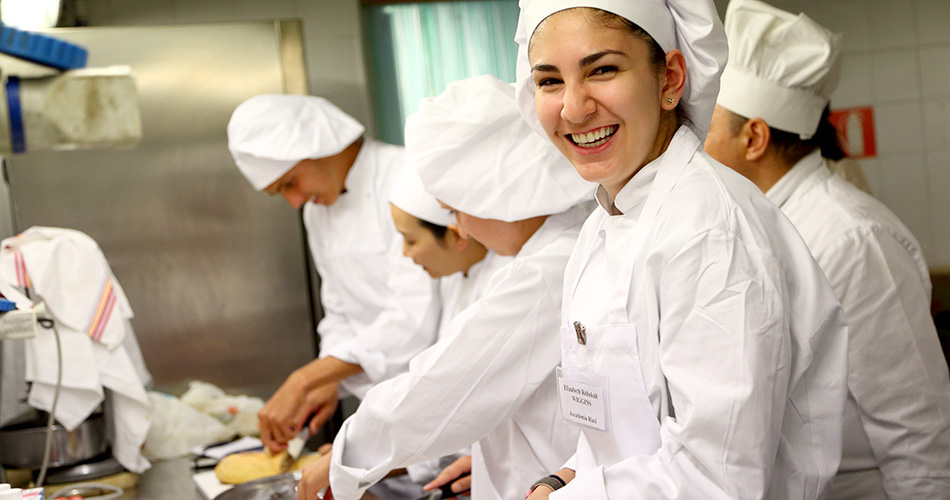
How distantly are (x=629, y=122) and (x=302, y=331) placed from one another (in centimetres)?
206

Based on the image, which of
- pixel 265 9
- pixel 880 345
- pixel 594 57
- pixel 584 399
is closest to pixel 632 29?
pixel 594 57

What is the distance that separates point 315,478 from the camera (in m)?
1.51

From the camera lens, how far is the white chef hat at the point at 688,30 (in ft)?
3.24

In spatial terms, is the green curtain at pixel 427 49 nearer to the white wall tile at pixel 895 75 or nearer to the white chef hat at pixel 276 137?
the white chef hat at pixel 276 137

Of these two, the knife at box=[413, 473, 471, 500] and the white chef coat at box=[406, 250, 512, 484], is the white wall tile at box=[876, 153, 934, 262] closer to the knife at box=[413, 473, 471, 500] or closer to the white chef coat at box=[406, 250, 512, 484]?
the white chef coat at box=[406, 250, 512, 484]

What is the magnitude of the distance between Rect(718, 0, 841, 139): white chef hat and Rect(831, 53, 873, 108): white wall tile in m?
1.83

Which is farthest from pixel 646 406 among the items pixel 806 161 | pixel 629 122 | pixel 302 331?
pixel 302 331

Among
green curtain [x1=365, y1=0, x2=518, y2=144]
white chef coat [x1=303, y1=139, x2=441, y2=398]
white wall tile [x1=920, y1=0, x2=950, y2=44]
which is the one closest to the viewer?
white chef coat [x1=303, y1=139, x2=441, y2=398]

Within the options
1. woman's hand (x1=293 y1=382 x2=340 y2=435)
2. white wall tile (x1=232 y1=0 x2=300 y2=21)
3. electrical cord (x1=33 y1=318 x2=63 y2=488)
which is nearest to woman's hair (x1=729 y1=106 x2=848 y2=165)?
woman's hand (x1=293 y1=382 x2=340 y2=435)

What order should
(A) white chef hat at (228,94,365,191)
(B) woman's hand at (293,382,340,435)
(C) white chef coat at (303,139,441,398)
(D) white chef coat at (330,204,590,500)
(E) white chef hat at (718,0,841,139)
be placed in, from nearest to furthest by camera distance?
(D) white chef coat at (330,204,590,500)
(E) white chef hat at (718,0,841,139)
(B) woman's hand at (293,382,340,435)
(A) white chef hat at (228,94,365,191)
(C) white chef coat at (303,139,441,398)

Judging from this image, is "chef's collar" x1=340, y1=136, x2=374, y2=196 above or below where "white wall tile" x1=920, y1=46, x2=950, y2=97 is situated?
below

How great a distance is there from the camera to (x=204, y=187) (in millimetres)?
2721

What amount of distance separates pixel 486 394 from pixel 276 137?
4.31 feet

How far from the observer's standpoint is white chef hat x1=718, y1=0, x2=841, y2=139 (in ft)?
5.61
